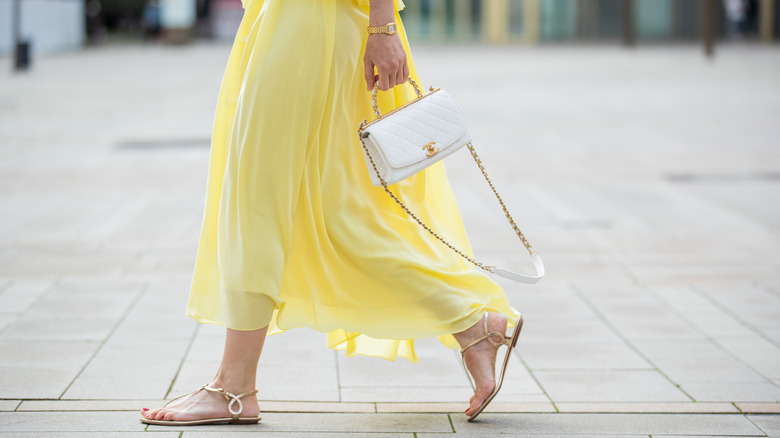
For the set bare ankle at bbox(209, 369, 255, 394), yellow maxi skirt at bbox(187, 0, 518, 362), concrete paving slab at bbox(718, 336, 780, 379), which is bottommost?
concrete paving slab at bbox(718, 336, 780, 379)

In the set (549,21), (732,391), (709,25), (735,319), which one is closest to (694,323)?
(735,319)

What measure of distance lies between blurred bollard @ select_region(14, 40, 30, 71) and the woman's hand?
20621 mm

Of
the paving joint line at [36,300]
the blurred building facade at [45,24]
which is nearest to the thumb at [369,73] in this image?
the paving joint line at [36,300]

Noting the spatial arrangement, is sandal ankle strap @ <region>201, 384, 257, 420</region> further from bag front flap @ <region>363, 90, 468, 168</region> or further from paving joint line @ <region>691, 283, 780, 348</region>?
paving joint line @ <region>691, 283, 780, 348</region>

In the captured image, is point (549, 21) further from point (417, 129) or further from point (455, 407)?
point (417, 129)

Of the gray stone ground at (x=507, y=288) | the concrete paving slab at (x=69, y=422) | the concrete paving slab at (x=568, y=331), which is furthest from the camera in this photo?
the concrete paving slab at (x=568, y=331)

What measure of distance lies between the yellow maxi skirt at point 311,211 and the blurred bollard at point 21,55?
20374 mm

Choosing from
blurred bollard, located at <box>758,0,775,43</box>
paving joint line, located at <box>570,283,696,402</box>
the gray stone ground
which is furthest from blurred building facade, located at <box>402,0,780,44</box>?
paving joint line, located at <box>570,283,696,402</box>

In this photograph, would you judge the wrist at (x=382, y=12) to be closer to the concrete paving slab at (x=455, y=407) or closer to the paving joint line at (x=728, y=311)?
the concrete paving slab at (x=455, y=407)

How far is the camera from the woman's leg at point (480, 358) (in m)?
2.70

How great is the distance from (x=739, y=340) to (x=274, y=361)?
1843mm

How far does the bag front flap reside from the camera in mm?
2475

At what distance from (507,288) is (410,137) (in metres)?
2.17

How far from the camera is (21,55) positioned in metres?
21.5
